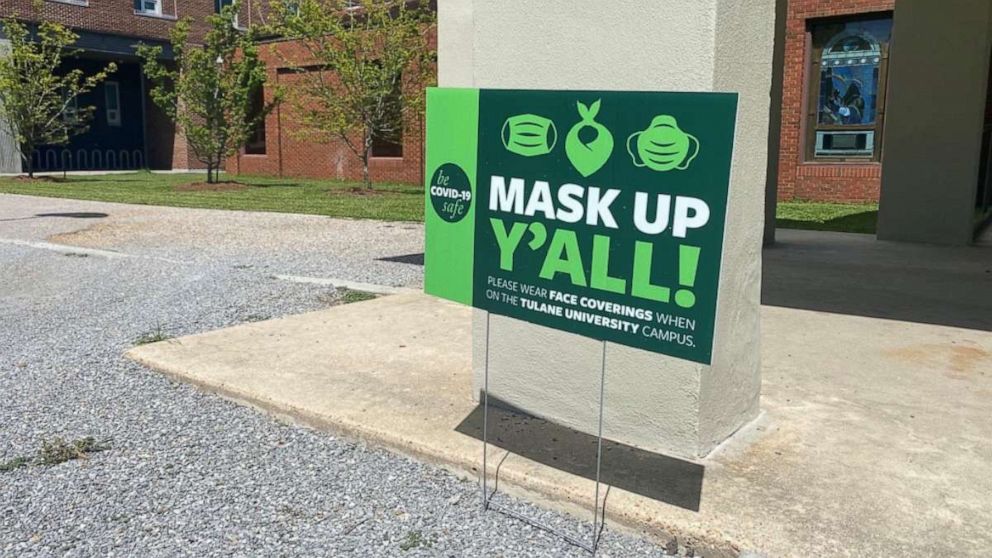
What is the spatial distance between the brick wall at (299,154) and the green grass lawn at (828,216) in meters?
10.5

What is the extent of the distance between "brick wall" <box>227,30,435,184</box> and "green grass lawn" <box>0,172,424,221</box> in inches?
27.3

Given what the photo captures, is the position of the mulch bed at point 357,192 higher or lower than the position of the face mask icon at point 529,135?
lower

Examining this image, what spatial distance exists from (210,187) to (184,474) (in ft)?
63.4

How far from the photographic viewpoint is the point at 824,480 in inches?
131

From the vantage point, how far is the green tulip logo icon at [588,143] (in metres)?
3.03

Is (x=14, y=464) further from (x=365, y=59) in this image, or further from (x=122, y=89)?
(x=122, y=89)

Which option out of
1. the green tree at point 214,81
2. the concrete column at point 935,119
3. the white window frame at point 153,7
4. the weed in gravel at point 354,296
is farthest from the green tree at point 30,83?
the concrete column at point 935,119

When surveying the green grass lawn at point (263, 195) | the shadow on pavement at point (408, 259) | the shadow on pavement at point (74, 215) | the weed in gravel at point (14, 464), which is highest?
the green grass lawn at point (263, 195)

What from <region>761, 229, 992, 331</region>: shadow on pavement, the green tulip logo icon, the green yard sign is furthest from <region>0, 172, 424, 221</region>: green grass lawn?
the green tulip logo icon

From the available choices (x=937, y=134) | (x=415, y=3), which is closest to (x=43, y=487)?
(x=937, y=134)

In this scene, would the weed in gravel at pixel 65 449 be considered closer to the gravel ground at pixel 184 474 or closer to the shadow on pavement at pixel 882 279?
the gravel ground at pixel 184 474

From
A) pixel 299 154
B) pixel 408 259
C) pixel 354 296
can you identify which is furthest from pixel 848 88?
pixel 299 154

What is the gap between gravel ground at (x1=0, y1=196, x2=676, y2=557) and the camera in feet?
10.1

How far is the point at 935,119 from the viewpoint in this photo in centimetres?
1074
